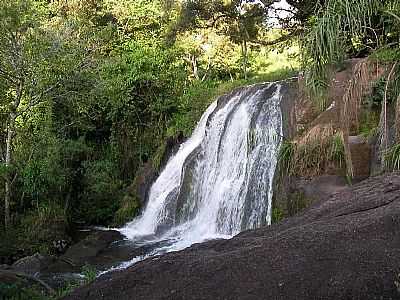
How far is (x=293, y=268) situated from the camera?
3.58m

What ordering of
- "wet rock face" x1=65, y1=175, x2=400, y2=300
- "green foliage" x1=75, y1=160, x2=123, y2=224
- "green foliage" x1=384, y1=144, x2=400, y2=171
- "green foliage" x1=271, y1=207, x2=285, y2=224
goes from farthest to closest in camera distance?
1. "green foliage" x1=75, y1=160, x2=123, y2=224
2. "green foliage" x1=271, y1=207, x2=285, y2=224
3. "green foliage" x1=384, y1=144, x2=400, y2=171
4. "wet rock face" x1=65, y1=175, x2=400, y2=300

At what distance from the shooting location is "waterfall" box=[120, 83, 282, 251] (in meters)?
11.7

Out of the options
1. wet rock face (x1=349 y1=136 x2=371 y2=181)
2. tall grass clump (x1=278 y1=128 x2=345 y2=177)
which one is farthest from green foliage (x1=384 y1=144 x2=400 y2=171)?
wet rock face (x1=349 y1=136 x2=371 y2=181)

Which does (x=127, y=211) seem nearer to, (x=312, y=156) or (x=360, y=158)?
(x=312, y=156)

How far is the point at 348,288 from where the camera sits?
3.20 metres

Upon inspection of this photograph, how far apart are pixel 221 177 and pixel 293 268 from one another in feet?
31.3

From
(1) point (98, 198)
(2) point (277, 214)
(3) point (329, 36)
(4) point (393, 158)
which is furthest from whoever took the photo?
(1) point (98, 198)

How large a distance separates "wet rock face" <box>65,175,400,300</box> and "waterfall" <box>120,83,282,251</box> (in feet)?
21.5

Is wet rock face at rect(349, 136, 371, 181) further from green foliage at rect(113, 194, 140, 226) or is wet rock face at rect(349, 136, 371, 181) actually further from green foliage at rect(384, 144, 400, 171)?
green foliage at rect(113, 194, 140, 226)

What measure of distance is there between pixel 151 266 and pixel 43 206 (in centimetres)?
1046

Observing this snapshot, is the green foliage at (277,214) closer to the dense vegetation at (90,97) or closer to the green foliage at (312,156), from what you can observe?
the green foliage at (312,156)

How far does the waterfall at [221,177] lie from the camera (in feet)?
38.4

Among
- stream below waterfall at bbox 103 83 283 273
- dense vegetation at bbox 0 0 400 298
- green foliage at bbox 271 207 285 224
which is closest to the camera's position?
dense vegetation at bbox 0 0 400 298

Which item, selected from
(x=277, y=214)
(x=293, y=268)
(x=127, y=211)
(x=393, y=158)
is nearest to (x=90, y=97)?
(x=127, y=211)
